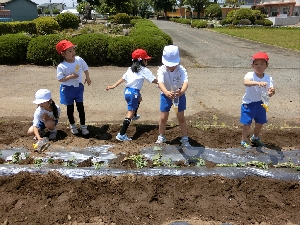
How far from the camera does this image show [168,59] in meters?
3.72

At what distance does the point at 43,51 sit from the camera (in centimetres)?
995

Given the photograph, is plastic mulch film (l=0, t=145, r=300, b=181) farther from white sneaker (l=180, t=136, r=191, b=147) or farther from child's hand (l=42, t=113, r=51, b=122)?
child's hand (l=42, t=113, r=51, b=122)

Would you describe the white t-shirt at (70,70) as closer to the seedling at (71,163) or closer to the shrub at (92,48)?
the seedling at (71,163)

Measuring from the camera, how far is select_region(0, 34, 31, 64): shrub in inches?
399

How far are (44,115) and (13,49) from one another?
705cm

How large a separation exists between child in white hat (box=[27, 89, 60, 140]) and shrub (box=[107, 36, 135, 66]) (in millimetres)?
6208

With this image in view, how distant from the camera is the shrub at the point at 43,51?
32.7 ft

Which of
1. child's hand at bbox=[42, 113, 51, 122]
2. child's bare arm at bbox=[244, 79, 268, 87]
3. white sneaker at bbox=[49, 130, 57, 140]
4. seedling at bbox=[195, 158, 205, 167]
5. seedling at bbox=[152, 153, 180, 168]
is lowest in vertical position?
seedling at bbox=[195, 158, 205, 167]

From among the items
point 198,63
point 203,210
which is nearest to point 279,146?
point 203,210

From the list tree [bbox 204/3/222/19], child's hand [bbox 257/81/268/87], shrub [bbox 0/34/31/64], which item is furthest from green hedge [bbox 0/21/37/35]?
tree [bbox 204/3/222/19]

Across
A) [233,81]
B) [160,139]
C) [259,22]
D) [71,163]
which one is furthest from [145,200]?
[259,22]

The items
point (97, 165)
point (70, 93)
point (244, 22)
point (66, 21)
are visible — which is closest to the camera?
point (97, 165)

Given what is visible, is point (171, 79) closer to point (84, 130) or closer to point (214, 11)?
point (84, 130)

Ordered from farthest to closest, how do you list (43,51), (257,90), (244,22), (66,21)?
(244,22)
(66,21)
(43,51)
(257,90)
